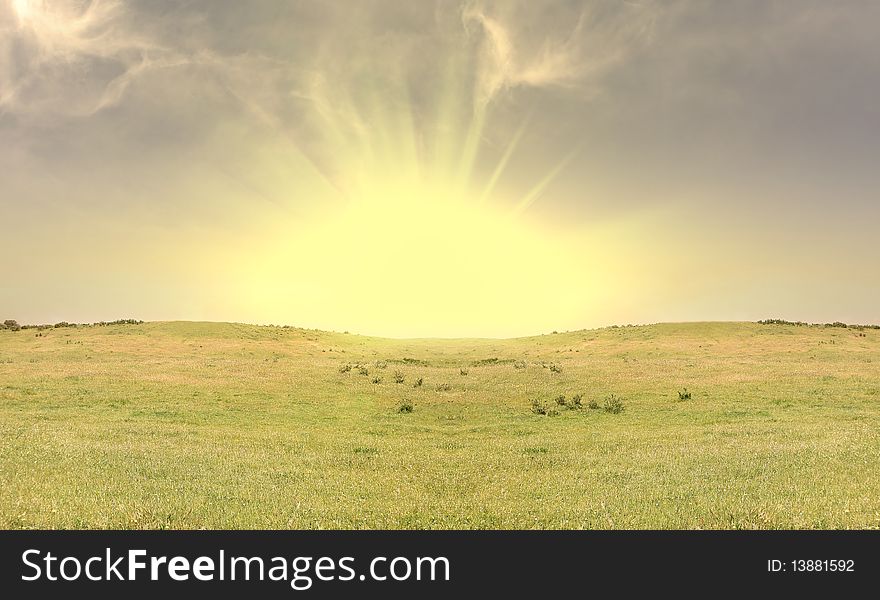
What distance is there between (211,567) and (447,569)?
4.00m

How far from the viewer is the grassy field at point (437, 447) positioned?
13.0m

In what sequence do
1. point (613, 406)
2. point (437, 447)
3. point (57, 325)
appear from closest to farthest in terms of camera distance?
point (437, 447) < point (613, 406) < point (57, 325)

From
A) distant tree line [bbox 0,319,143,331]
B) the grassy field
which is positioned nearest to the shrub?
the grassy field

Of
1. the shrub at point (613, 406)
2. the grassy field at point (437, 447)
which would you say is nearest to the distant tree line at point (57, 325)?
the grassy field at point (437, 447)

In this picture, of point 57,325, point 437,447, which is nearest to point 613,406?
point 437,447

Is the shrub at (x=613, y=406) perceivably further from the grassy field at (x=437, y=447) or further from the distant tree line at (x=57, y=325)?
the distant tree line at (x=57, y=325)

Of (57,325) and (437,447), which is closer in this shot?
(437,447)

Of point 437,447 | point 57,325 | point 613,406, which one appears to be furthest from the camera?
point 57,325

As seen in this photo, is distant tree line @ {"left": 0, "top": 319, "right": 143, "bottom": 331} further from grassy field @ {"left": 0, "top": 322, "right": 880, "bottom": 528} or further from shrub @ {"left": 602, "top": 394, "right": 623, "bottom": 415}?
shrub @ {"left": 602, "top": 394, "right": 623, "bottom": 415}

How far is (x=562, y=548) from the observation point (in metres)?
9.72

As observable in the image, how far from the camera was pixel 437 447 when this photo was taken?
20609 mm

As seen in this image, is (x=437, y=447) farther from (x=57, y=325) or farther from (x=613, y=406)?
(x=57, y=325)

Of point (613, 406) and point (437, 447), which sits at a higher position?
point (613, 406)

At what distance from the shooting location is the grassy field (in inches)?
511
